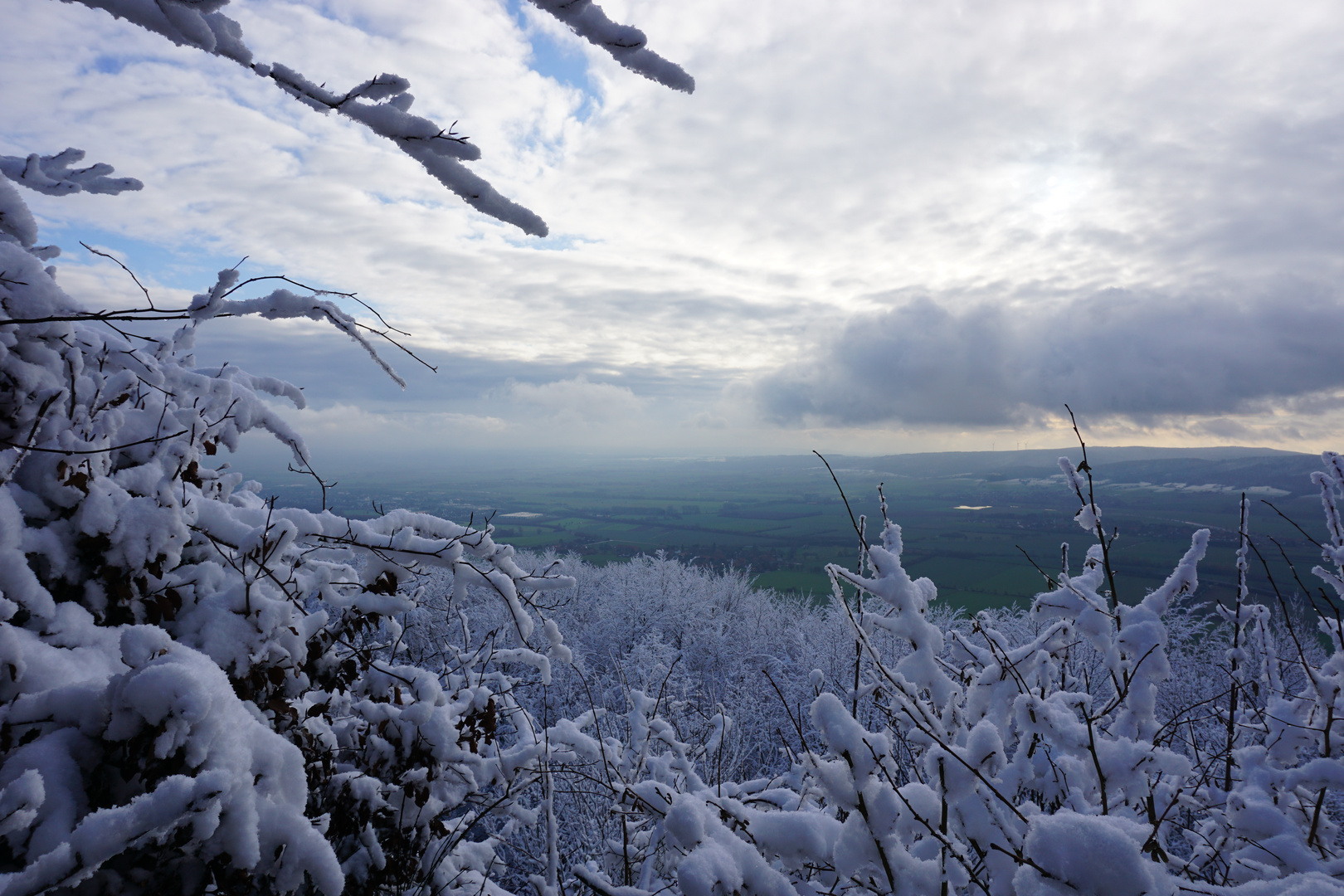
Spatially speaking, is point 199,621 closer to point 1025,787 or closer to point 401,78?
point 401,78

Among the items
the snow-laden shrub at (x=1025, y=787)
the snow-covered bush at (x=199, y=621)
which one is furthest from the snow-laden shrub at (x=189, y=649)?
the snow-laden shrub at (x=1025, y=787)

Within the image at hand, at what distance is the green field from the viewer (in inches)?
1483

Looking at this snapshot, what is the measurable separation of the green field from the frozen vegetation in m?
0.90

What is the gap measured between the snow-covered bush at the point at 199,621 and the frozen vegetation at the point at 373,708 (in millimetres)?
11

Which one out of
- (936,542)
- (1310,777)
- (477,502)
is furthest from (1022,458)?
(1310,777)

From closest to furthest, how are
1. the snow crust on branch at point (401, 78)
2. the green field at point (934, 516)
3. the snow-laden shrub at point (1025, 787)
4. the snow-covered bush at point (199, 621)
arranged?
the snow crust on branch at point (401, 78)
the snow-covered bush at point (199, 621)
the snow-laden shrub at point (1025, 787)
the green field at point (934, 516)

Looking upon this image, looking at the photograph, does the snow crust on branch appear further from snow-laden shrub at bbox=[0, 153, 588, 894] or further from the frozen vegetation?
snow-laden shrub at bbox=[0, 153, 588, 894]

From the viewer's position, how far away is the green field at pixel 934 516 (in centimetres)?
3766

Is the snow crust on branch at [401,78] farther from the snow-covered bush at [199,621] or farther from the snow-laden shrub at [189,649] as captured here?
the snow-laden shrub at [189,649]

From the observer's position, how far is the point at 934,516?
66.9 m

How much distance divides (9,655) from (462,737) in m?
2.26

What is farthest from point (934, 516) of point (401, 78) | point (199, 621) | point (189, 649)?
point (401, 78)

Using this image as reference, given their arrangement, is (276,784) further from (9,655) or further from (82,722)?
(9,655)

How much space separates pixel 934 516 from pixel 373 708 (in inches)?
2845
